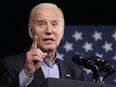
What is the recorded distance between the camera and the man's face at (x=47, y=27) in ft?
9.07

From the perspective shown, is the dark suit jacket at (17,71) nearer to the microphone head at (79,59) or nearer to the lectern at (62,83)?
the microphone head at (79,59)

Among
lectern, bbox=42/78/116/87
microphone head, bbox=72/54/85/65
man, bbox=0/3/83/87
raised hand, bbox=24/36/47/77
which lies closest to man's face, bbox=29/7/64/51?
man, bbox=0/3/83/87

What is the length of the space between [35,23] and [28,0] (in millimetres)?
1245

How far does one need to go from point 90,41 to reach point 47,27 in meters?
1.43

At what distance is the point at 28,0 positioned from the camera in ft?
13.5

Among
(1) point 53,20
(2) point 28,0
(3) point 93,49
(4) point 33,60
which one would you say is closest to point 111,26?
(3) point 93,49

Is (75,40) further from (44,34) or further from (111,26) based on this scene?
(44,34)

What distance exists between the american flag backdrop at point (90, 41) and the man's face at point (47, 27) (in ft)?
3.94

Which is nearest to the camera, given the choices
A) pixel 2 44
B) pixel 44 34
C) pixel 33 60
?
pixel 33 60

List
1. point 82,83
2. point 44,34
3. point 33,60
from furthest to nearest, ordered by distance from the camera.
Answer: point 44,34, point 33,60, point 82,83

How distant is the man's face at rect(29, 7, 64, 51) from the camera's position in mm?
2766

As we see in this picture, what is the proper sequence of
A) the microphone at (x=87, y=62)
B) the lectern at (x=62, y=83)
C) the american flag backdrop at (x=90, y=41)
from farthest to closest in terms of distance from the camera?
1. the american flag backdrop at (x=90, y=41)
2. the microphone at (x=87, y=62)
3. the lectern at (x=62, y=83)

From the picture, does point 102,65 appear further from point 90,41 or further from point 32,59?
point 90,41

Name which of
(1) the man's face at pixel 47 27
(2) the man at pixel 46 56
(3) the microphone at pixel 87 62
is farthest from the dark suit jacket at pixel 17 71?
(3) the microphone at pixel 87 62
